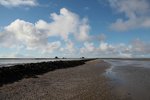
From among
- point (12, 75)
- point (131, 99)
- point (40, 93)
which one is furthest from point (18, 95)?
point (12, 75)

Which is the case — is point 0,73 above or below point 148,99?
above

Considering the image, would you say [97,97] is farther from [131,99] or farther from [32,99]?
[32,99]

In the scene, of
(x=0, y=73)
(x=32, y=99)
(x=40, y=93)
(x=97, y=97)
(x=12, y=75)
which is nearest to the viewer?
(x=32, y=99)

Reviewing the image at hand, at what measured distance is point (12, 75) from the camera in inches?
938

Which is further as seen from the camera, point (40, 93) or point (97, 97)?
point (40, 93)

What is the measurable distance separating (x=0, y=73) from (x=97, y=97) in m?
11.8

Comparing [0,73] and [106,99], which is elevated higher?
[0,73]

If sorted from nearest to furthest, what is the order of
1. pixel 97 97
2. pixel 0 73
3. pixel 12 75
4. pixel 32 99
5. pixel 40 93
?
pixel 32 99
pixel 97 97
pixel 40 93
pixel 0 73
pixel 12 75

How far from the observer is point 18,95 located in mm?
14398

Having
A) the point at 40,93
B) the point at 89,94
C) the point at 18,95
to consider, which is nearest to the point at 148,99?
the point at 89,94

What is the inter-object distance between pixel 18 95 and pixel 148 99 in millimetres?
8029

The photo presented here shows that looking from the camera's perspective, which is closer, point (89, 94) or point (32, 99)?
point (32, 99)

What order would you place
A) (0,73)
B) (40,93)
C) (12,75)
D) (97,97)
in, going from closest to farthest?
(97,97) → (40,93) → (0,73) → (12,75)

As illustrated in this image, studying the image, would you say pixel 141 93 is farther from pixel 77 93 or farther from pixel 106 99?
pixel 77 93
